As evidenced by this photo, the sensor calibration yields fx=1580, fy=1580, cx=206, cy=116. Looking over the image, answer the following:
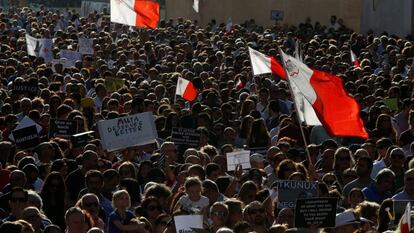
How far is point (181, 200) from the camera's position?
1459 cm

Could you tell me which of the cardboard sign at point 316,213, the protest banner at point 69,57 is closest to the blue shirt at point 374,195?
the cardboard sign at point 316,213

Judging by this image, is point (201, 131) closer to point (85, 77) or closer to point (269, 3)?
point (85, 77)

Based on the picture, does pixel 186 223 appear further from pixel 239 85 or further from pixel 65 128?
pixel 239 85

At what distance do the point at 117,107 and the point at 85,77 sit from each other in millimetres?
6361

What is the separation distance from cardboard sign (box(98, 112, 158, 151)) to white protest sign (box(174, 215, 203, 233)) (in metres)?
5.88

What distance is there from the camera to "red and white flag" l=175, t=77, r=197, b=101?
24.9 m

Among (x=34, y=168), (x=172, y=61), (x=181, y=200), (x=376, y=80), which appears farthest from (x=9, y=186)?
(x=172, y=61)

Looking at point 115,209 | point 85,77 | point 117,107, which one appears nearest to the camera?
point 115,209

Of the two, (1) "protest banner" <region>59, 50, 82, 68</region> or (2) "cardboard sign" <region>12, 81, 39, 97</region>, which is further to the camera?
(1) "protest banner" <region>59, 50, 82, 68</region>

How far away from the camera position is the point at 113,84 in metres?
26.5

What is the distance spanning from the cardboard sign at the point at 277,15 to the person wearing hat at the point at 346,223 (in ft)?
124

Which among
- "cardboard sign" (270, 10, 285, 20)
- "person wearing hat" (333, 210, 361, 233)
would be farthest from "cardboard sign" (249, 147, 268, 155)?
"cardboard sign" (270, 10, 285, 20)

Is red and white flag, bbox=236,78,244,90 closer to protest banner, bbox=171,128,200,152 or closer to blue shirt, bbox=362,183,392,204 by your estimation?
protest banner, bbox=171,128,200,152

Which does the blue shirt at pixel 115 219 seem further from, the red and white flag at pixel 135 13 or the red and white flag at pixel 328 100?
the red and white flag at pixel 135 13
